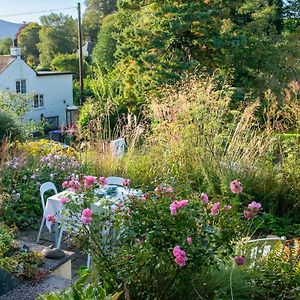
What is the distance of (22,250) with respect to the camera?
117 inches

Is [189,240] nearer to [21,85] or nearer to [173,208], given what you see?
[173,208]

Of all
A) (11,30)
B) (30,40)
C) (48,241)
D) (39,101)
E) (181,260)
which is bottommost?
(48,241)

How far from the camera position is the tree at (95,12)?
35.4m

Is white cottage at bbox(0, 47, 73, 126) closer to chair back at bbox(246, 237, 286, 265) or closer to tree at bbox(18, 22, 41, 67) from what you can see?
tree at bbox(18, 22, 41, 67)

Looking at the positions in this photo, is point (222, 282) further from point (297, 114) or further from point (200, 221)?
point (297, 114)

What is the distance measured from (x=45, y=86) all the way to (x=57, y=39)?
32.5ft

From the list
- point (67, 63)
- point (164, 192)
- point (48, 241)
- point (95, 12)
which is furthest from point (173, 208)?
point (95, 12)

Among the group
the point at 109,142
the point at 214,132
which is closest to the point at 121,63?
the point at 109,142

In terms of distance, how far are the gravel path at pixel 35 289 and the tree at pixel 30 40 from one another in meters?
31.6

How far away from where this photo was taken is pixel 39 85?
67.9ft

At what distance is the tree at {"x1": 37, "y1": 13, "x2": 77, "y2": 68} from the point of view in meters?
29.4

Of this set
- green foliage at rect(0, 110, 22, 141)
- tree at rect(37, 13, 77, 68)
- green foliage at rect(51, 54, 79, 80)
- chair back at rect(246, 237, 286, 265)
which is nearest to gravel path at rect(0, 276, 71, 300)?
chair back at rect(246, 237, 286, 265)

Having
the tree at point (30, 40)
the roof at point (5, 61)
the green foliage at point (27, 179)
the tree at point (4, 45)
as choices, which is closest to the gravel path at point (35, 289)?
the green foliage at point (27, 179)

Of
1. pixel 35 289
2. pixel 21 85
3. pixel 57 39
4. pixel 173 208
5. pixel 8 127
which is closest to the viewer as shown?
pixel 173 208
